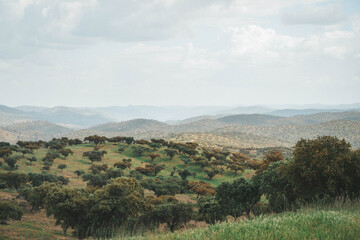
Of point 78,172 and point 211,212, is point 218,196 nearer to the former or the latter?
point 211,212

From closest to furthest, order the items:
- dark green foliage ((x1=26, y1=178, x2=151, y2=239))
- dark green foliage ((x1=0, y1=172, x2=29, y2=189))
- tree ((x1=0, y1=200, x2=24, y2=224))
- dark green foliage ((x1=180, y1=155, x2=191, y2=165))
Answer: dark green foliage ((x1=26, y1=178, x2=151, y2=239)) < tree ((x1=0, y1=200, x2=24, y2=224)) < dark green foliage ((x1=0, y1=172, x2=29, y2=189)) < dark green foliage ((x1=180, y1=155, x2=191, y2=165))

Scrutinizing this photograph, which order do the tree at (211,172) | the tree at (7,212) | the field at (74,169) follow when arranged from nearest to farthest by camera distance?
the field at (74,169) → the tree at (7,212) → the tree at (211,172)

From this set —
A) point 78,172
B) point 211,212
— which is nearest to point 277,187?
point 211,212

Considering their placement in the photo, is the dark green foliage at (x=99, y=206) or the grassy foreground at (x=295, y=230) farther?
the dark green foliage at (x=99, y=206)

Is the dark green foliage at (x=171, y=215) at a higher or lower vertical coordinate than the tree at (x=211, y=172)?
higher

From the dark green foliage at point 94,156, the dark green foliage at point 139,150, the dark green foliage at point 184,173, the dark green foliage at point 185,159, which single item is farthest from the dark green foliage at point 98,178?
the dark green foliage at point 139,150

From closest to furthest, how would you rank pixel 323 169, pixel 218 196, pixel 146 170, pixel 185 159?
pixel 323 169
pixel 218 196
pixel 146 170
pixel 185 159

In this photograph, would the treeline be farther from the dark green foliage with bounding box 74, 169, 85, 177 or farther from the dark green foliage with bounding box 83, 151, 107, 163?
the dark green foliage with bounding box 83, 151, 107, 163

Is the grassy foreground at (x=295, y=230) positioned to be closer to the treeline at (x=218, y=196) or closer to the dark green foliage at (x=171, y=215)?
the treeline at (x=218, y=196)

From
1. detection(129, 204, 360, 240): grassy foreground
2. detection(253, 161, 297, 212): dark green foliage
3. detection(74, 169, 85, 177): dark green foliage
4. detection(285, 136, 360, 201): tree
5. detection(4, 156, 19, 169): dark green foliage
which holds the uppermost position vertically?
detection(129, 204, 360, 240): grassy foreground

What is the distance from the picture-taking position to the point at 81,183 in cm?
6488

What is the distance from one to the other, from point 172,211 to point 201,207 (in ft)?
16.5

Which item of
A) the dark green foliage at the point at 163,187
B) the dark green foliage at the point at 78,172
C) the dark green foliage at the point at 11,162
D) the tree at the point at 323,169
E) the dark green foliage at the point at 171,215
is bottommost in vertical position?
the dark green foliage at the point at 163,187

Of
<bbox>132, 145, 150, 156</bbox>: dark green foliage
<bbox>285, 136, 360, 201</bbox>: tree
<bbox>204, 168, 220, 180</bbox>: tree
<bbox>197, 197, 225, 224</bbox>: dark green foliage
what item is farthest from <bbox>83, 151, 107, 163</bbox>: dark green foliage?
<bbox>285, 136, 360, 201</bbox>: tree
